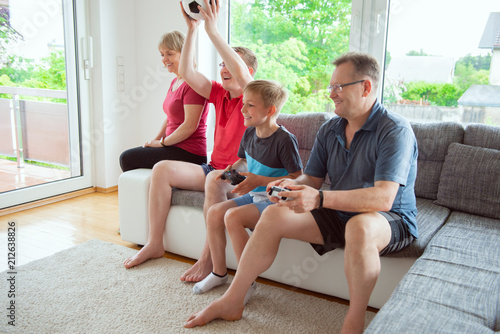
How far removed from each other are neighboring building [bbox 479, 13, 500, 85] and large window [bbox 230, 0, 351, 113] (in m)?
0.83

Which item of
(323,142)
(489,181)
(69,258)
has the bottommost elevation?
(69,258)

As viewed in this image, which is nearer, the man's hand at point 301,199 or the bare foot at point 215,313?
the man's hand at point 301,199

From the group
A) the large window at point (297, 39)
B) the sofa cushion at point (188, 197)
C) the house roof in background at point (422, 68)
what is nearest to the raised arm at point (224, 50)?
the sofa cushion at point (188, 197)

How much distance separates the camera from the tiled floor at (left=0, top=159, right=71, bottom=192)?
10.1 feet

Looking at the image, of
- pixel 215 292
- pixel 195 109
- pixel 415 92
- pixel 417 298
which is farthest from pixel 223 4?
pixel 417 298

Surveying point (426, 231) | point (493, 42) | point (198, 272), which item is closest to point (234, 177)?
point (198, 272)

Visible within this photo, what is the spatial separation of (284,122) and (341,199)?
1172 millimetres

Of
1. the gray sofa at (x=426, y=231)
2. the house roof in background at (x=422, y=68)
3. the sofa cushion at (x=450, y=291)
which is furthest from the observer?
the house roof in background at (x=422, y=68)

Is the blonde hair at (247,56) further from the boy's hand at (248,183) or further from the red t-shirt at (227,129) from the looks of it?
the boy's hand at (248,183)

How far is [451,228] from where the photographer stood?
1849mm

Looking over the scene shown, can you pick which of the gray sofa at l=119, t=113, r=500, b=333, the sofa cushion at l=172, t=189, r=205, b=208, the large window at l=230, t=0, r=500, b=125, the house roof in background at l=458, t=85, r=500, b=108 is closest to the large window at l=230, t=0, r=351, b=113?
the large window at l=230, t=0, r=500, b=125

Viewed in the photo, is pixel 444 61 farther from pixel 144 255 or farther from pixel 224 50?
pixel 144 255

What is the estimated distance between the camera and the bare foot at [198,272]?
2070 mm

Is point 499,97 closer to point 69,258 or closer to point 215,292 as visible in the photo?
point 215,292
